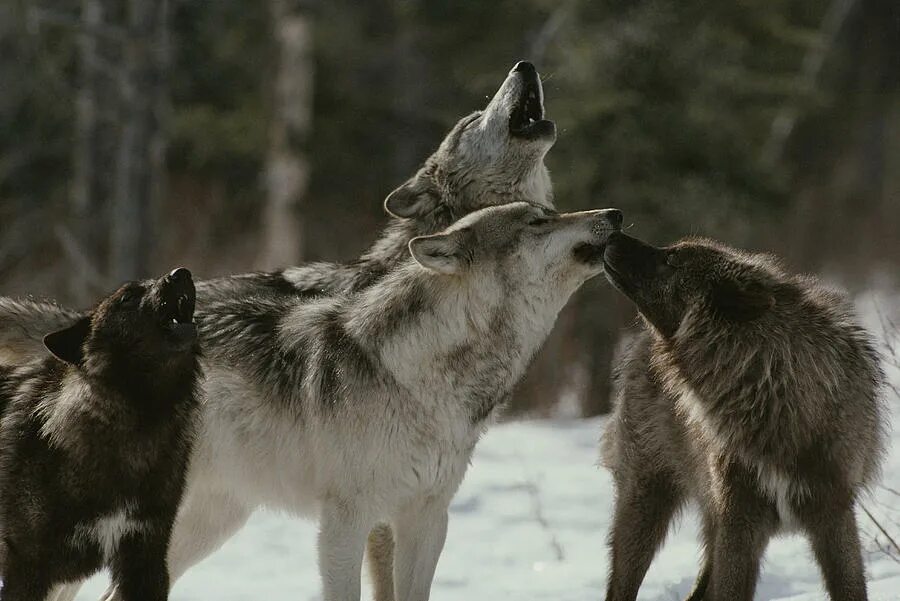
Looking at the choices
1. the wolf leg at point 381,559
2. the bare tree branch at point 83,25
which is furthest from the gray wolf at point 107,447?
the bare tree branch at point 83,25

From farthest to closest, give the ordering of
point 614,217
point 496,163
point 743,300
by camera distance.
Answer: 1. point 496,163
2. point 614,217
3. point 743,300

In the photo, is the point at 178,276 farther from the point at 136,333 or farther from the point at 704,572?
the point at 704,572

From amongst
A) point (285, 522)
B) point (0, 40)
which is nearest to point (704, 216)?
point (285, 522)

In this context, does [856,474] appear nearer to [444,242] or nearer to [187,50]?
[444,242]

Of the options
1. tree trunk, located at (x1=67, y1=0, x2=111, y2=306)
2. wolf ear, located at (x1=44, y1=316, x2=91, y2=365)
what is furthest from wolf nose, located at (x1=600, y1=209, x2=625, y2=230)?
tree trunk, located at (x1=67, y1=0, x2=111, y2=306)

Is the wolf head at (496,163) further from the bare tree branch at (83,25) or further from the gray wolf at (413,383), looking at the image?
the bare tree branch at (83,25)

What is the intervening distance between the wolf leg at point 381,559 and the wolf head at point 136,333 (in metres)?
1.36

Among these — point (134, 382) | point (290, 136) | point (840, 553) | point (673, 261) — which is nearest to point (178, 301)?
point (134, 382)

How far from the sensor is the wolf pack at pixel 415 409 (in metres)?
4.70

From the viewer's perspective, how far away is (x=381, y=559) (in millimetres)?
5648

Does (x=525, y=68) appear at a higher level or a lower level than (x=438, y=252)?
higher

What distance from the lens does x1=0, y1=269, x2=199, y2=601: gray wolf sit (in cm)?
457

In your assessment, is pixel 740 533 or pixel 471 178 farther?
pixel 471 178

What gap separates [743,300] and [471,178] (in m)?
2.06
